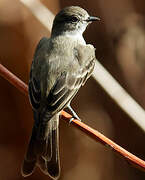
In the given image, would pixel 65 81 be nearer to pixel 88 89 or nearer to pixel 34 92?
pixel 34 92

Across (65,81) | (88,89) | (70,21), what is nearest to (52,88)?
(65,81)

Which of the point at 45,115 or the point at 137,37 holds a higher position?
the point at 137,37

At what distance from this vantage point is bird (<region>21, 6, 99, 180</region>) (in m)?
2.75

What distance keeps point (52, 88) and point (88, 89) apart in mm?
1081

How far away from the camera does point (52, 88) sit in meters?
2.86

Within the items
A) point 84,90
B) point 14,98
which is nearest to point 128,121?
point 84,90

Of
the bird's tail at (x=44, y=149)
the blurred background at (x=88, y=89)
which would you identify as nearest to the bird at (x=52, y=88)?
the bird's tail at (x=44, y=149)

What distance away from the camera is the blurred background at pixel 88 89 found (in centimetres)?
377

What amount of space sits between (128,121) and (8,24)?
4.65 feet

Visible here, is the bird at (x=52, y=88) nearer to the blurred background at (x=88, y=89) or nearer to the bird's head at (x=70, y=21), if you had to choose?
the bird's head at (x=70, y=21)

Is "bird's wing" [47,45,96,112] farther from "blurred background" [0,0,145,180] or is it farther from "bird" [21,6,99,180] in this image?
"blurred background" [0,0,145,180]

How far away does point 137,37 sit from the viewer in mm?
3805

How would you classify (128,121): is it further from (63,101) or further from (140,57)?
(63,101)

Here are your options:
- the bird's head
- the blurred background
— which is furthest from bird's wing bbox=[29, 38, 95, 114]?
the blurred background
